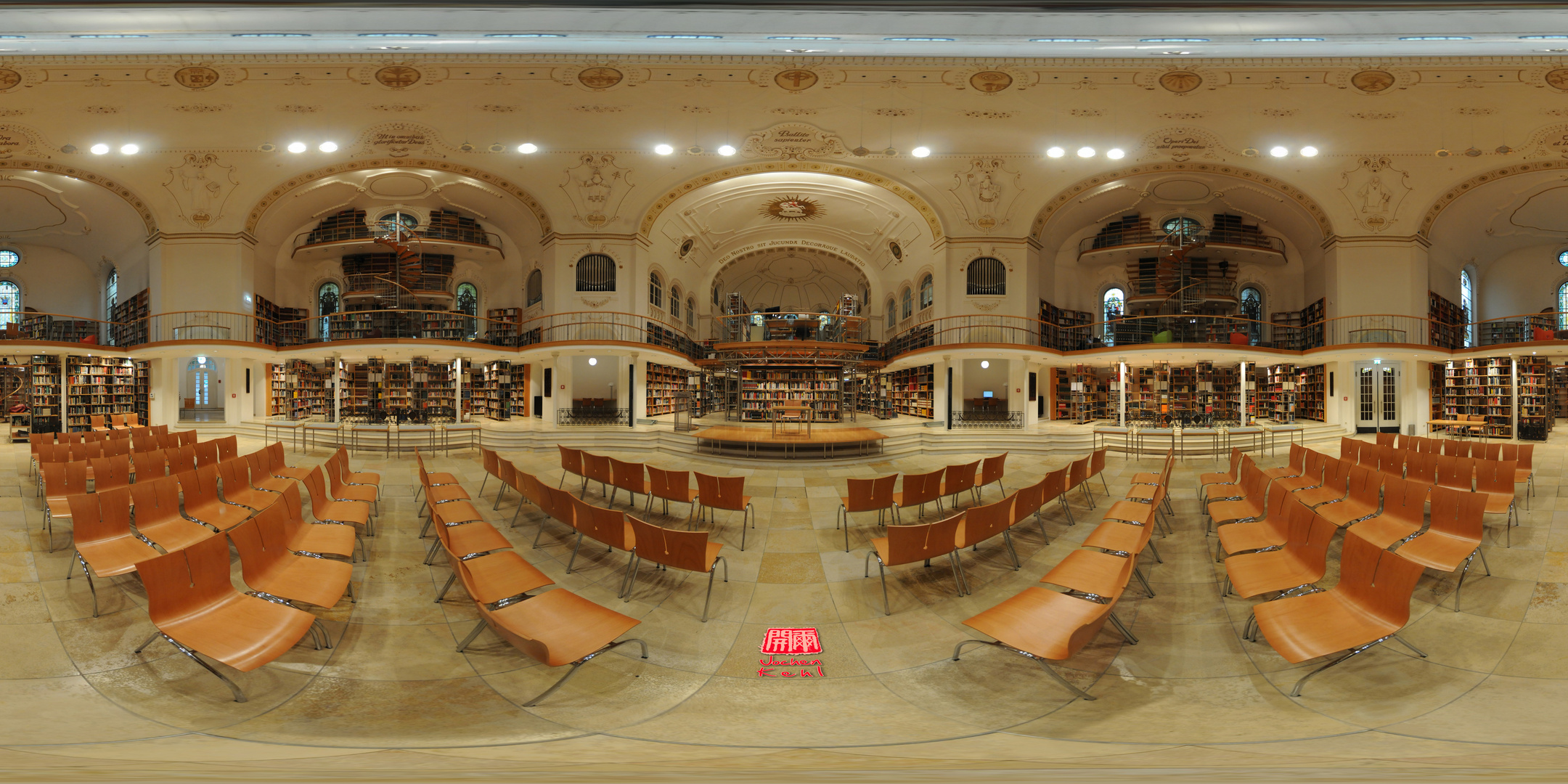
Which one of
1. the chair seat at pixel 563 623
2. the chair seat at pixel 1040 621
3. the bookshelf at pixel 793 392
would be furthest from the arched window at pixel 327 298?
the chair seat at pixel 1040 621

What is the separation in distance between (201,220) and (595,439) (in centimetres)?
1281

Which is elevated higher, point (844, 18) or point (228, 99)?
point (228, 99)

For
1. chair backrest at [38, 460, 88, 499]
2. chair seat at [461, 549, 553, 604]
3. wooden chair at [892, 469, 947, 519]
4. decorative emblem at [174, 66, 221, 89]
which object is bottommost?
chair seat at [461, 549, 553, 604]

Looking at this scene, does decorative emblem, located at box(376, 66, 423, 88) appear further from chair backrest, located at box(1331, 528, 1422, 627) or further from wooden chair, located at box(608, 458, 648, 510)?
chair backrest, located at box(1331, 528, 1422, 627)

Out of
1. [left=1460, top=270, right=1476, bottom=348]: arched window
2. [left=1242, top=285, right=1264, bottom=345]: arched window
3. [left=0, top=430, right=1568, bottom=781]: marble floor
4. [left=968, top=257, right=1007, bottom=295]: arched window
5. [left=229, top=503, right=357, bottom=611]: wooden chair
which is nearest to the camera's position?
[left=0, top=430, right=1568, bottom=781]: marble floor

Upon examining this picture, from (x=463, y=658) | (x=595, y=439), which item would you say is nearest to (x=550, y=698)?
(x=463, y=658)

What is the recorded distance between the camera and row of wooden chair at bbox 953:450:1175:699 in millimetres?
2799

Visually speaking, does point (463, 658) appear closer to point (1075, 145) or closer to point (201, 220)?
point (1075, 145)

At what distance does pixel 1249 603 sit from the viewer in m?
3.98

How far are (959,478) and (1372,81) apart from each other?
10.9 meters

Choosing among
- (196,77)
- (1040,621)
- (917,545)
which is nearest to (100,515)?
(917,545)

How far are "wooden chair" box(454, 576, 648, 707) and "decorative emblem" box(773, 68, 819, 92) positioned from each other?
373 inches

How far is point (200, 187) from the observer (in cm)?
1591

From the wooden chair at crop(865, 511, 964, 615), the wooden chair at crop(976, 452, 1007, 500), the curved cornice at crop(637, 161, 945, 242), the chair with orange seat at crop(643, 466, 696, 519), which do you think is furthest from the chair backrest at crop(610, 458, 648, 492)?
the curved cornice at crop(637, 161, 945, 242)
